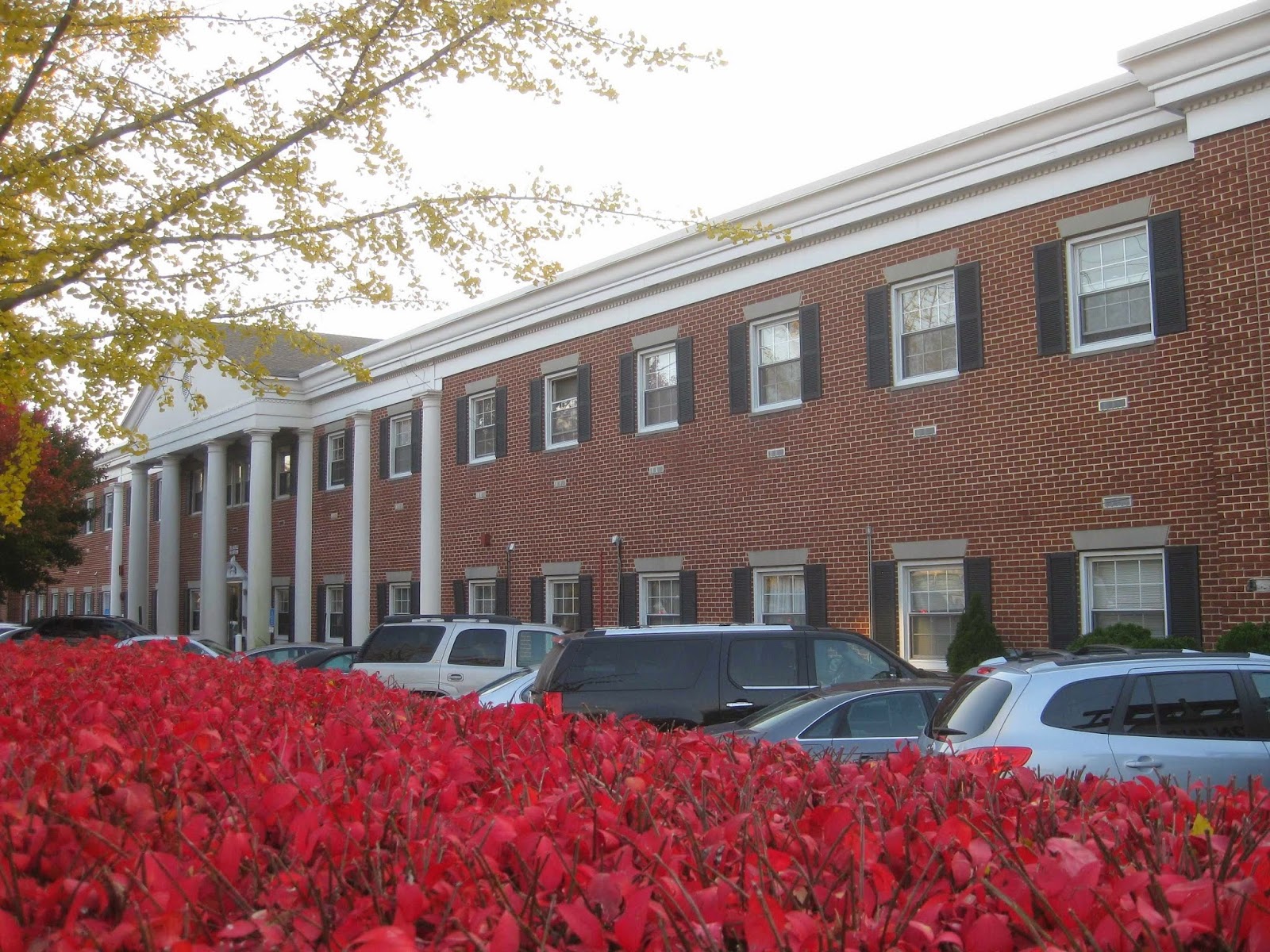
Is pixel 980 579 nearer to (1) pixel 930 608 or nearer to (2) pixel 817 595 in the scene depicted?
(1) pixel 930 608

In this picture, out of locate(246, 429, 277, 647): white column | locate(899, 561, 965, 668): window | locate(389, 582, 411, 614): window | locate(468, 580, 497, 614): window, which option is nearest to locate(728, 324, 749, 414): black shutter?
locate(899, 561, 965, 668): window

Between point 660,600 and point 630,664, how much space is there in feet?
35.0

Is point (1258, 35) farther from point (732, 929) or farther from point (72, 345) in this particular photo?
point (732, 929)

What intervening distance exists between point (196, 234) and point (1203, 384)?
1125 centimetres

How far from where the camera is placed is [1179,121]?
1546 cm

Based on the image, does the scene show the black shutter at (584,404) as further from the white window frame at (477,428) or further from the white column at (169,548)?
the white column at (169,548)

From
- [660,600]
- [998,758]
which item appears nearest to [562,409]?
[660,600]

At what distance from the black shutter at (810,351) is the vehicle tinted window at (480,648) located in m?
6.12

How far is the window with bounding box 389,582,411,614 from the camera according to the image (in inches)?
1170

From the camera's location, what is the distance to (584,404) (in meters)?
24.5

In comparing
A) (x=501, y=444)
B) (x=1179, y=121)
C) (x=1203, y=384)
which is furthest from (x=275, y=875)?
(x=501, y=444)

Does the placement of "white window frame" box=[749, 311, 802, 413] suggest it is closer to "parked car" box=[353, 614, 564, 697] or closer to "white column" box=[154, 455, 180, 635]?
"parked car" box=[353, 614, 564, 697]

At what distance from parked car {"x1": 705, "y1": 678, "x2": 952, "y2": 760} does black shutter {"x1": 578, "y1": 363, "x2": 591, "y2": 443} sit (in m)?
14.0

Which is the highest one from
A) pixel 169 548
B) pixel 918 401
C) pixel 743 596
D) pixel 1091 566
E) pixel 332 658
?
pixel 918 401
